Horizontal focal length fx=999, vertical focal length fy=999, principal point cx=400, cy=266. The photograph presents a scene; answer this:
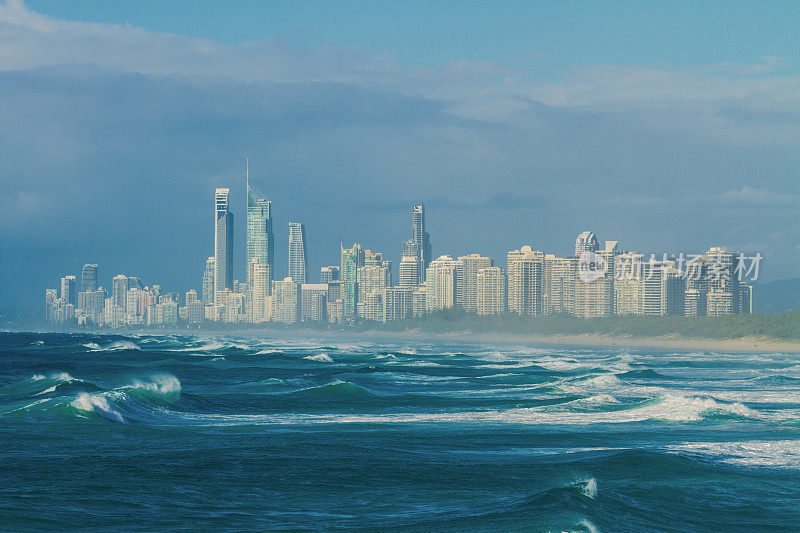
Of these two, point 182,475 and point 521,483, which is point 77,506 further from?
point 521,483

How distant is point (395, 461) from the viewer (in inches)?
859

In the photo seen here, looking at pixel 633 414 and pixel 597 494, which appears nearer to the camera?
pixel 597 494

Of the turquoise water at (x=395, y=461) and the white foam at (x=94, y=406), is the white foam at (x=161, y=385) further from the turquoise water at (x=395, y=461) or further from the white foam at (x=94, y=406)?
the white foam at (x=94, y=406)

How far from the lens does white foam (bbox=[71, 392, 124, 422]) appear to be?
99.3 ft

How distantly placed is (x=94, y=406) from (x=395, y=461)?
12877 millimetres

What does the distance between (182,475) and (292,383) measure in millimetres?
29895

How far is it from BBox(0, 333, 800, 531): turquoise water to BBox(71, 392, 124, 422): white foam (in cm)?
7

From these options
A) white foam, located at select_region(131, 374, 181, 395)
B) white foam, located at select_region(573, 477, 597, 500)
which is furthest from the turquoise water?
white foam, located at select_region(131, 374, 181, 395)

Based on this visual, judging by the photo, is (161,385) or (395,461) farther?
(161,385)

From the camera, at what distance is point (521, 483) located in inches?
754

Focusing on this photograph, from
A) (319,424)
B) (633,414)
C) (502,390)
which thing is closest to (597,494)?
(319,424)

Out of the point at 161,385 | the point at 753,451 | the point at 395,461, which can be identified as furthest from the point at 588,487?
the point at 161,385

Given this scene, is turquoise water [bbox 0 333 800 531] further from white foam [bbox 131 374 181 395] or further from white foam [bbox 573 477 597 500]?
white foam [bbox 131 374 181 395]

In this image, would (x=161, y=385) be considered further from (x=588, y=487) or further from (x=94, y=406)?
(x=588, y=487)
